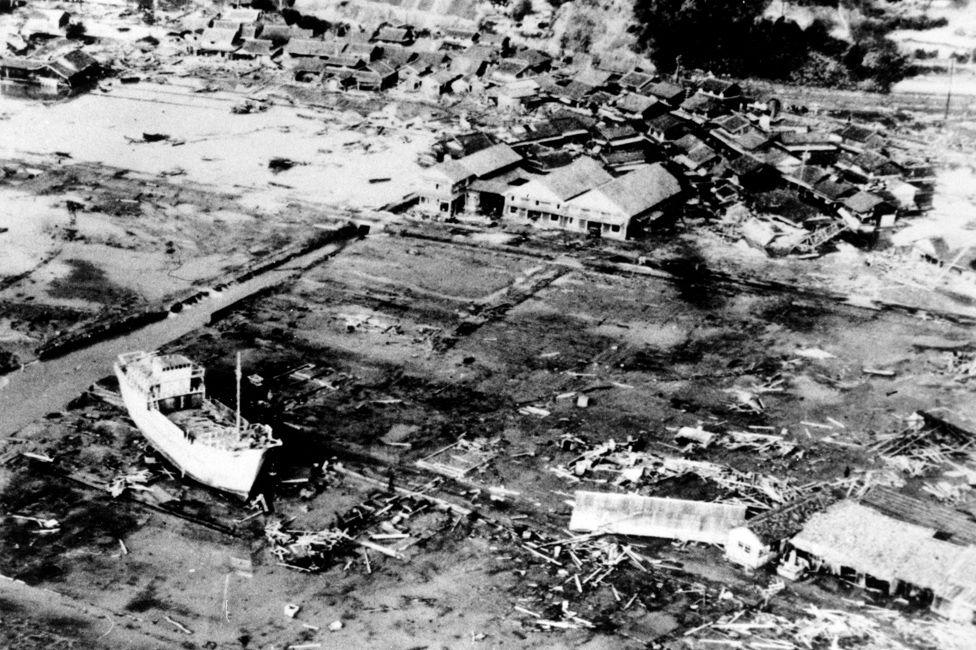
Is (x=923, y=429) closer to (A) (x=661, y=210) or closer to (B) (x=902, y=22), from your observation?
(A) (x=661, y=210)

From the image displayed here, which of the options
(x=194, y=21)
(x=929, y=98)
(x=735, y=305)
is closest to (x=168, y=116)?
(x=194, y=21)

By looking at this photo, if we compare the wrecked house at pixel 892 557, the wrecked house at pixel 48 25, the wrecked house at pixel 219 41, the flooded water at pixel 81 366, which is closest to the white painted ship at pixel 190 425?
the flooded water at pixel 81 366

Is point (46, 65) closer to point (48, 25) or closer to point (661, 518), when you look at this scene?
point (48, 25)

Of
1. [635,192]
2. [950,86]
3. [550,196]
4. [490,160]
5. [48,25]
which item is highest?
[950,86]

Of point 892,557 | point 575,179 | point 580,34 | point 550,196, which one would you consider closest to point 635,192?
point 575,179

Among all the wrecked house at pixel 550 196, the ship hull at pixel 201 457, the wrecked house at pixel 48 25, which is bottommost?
the ship hull at pixel 201 457

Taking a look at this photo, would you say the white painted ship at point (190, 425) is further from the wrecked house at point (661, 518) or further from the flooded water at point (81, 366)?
the wrecked house at point (661, 518)

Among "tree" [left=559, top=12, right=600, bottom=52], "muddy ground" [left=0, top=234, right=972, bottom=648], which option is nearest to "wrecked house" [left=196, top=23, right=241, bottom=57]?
"tree" [left=559, top=12, right=600, bottom=52]
